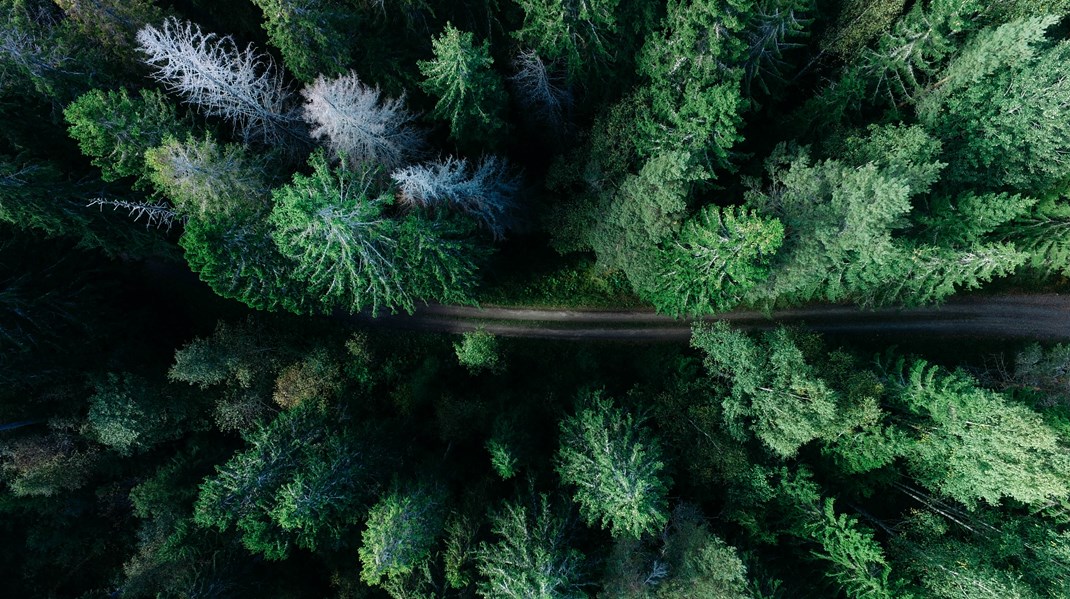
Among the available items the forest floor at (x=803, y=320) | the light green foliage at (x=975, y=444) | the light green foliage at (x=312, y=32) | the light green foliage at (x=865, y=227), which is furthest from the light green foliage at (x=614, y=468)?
the light green foliage at (x=312, y=32)

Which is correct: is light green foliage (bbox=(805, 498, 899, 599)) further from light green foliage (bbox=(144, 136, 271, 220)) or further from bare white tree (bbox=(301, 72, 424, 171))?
light green foliage (bbox=(144, 136, 271, 220))

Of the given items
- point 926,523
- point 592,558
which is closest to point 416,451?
point 592,558

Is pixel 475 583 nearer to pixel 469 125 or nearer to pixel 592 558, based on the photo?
pixel 592 558

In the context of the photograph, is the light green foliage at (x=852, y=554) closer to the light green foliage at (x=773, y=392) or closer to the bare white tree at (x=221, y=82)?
the light green foliage at (x=773, y=392)

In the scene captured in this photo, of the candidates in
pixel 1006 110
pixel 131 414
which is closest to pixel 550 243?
pixel 1006 110

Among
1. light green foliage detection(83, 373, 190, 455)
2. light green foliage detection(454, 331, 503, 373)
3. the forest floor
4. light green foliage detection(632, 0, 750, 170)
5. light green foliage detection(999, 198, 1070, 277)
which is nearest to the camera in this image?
light green foliage detection(632, 0, 750, 170)

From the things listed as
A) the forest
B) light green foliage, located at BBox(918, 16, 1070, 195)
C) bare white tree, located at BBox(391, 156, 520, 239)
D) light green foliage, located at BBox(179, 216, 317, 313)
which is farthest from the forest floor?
light green foliage, located at BBox(918, 16, 1070, 195)

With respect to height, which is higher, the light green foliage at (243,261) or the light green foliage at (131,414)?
the light green foliage at (243,261)
